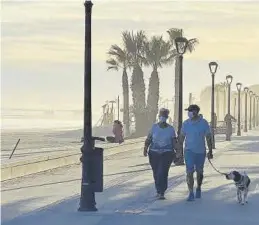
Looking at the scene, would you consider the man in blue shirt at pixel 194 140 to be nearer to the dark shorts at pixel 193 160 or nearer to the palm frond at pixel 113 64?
the dark shorts at pixel 193 160

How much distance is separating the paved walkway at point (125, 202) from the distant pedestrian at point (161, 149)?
394mm

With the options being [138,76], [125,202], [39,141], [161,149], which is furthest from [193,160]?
[138,76]

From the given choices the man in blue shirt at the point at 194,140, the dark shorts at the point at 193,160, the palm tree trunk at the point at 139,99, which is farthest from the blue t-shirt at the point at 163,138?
the palm tree trunk at the point at 139,99

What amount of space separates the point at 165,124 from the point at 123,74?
1883 inches

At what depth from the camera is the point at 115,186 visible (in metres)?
18.7

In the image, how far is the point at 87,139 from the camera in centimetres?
1347

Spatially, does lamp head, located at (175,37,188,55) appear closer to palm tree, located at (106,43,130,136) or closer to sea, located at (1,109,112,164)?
sea, located at (1,109,112,164)

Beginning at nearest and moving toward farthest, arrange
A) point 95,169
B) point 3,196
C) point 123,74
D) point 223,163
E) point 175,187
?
point 95,169 → point 3,196 → point 175,187 → point 223,163 → point 123,74

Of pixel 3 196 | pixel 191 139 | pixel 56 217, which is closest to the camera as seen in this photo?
pixel 56 217

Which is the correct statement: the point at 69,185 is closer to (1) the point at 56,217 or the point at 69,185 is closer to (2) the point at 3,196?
(2) the point at 3,196

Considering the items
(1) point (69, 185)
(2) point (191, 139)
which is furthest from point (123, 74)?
(2) point (191, 139)

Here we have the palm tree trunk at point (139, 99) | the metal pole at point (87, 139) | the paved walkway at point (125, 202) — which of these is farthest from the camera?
the palm tree trunk at point (139, 99)

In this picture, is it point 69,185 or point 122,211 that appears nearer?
point 122,211

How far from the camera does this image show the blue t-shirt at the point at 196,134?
1510 centimetres
